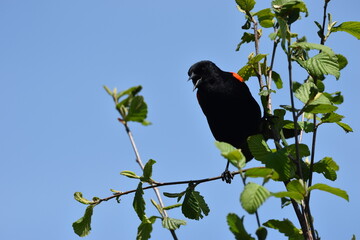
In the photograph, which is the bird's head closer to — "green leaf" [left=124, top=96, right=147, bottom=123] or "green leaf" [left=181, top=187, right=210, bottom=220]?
"green leaf" [left=181, top=187, right=210, bottom=220]

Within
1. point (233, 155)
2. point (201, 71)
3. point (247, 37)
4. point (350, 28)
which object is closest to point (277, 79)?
point (247, 37)

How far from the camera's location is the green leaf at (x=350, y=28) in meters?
2.08

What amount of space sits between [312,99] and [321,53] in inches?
8.6

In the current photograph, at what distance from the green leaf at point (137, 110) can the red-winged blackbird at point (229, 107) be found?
2.79 m

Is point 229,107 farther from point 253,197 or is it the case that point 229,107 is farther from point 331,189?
point 253,197

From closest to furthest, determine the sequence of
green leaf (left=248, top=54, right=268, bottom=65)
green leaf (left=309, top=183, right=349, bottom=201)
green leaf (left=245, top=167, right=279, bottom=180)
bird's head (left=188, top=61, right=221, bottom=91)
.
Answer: green leaf (left=245, top=167, right=279, bottom=180)
green leaf (left=309, top=183, right=349, bottom=201)
green leaf (left=248, top=54, right=268, bottom=65)
bird's head (left=188, top=61, right=221, bottom=91)

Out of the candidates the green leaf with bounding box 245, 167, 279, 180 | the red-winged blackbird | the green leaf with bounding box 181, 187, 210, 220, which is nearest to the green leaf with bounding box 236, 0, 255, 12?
the green leaf with bounding box 181, 187, 210, 220

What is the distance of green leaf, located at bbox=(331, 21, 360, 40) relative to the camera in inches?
82.0

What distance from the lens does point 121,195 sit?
6.86 ft

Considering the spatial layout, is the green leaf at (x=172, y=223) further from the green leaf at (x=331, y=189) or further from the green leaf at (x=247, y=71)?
the green leaf at (x=247, y=71)

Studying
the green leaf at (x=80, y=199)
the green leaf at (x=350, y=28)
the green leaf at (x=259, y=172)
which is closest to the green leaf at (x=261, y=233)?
the green leaf at (x=259, y=172)

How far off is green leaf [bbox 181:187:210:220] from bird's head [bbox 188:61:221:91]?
2.57 metres

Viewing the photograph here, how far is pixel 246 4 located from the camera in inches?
94.7

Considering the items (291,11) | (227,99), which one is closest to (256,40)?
(291,11)
